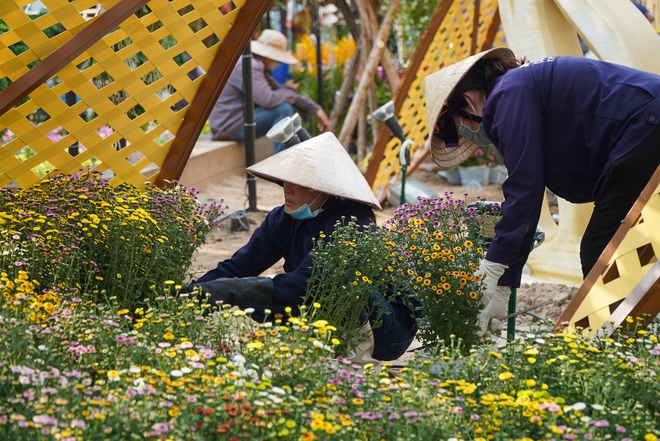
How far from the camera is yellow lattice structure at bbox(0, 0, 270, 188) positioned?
3.19 meters

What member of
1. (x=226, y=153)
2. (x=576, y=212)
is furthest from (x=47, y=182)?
(x=226, y=153)

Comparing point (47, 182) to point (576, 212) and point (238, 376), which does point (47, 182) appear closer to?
point (238, 376)

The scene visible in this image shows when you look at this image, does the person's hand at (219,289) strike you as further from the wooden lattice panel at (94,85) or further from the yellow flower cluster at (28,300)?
the wooden lattice panel at (94,85)

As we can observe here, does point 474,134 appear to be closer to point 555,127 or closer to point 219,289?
point 555,127

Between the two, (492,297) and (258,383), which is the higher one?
(258,383)

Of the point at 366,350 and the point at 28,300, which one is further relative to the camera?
the point at 366,350

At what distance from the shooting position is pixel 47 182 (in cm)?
319

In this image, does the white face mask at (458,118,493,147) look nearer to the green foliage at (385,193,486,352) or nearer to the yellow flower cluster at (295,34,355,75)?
the green foliage at (385,193,486,352)

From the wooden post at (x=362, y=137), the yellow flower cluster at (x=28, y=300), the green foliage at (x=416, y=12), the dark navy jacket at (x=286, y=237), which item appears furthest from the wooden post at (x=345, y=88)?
the yellow flower cluster at (x=28, y=300)

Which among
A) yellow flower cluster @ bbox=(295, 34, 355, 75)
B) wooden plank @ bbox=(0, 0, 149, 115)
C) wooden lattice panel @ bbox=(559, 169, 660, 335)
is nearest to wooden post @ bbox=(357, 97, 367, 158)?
yellow flower cluster @ bbox=(295, 34, 355, 75)

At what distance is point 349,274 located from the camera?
272 cm

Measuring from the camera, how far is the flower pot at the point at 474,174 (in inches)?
328

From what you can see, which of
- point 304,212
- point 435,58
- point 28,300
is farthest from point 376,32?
point 28,300

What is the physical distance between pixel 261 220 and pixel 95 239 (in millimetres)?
3921
